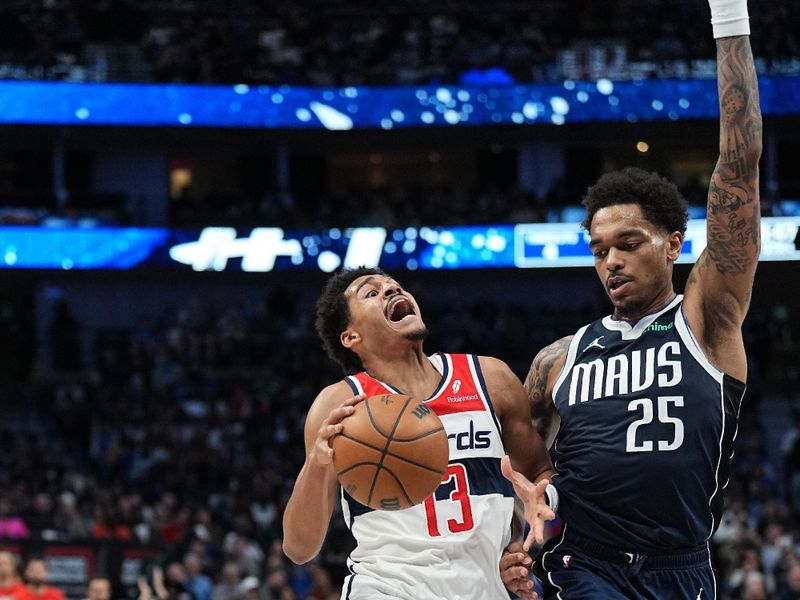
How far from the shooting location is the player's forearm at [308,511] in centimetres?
470

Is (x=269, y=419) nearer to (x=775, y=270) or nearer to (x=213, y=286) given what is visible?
(x=213, y=286)

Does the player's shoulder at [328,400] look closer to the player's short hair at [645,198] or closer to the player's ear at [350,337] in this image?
the player's ear at [350,337]

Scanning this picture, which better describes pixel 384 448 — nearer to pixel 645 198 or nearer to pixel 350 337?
pixel 350 337

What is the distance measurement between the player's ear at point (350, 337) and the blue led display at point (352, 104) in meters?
18.4

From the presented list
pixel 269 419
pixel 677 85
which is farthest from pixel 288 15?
pixel 269 419

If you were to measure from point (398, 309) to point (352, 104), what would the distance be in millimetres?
18606

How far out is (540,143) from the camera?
1024 inches

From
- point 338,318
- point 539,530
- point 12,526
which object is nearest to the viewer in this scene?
point 539,530

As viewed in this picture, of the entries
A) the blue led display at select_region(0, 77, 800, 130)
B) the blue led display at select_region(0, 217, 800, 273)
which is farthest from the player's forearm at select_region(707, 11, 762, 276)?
the blue led display at select_region(0, 77, 800, 130)

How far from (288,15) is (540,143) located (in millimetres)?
5771

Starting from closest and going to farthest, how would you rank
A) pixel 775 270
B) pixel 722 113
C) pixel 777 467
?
pixel 722 113
pixel 777 467
pixel 775 270

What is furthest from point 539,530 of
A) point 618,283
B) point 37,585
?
point 37,585

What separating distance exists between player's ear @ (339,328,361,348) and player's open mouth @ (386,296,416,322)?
17 centimetres

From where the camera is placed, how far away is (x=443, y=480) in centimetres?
471
